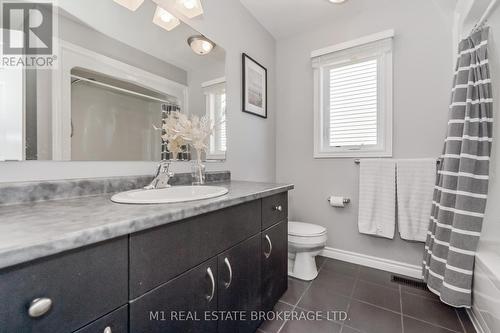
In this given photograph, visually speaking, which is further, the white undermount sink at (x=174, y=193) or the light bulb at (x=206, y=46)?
the light bulb at (x=206, y=46)

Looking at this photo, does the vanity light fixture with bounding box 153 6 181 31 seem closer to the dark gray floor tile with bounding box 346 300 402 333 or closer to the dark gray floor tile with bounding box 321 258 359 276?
the dark gray floor tile with bounding box 346 300 402 333

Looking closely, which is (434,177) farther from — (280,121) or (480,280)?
(280,121)

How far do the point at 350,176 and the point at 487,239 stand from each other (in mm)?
970

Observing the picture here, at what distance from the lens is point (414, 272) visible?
188 centimetres

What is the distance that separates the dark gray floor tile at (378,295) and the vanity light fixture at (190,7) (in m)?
2.23

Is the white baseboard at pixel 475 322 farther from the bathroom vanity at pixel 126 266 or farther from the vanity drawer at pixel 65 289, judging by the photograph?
the vanity drawer at pixel 65 289

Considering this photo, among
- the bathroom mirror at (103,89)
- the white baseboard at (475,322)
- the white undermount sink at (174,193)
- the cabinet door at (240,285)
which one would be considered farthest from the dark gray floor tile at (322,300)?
the bathroom mirror at (103,89)

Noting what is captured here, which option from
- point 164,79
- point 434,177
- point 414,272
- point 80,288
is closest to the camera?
point 80,288

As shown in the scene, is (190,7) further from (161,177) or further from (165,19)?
(161,177)

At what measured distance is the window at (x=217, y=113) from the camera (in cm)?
167

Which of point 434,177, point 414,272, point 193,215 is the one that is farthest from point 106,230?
point 414,272

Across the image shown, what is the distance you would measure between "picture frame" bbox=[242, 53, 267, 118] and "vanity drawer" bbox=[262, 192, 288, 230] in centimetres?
92

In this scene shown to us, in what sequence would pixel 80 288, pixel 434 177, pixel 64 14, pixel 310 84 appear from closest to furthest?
pixel 80 288 → pixel 64 14 → pixel 434 177 → pixel 310 84

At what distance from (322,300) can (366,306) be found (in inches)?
10.9
